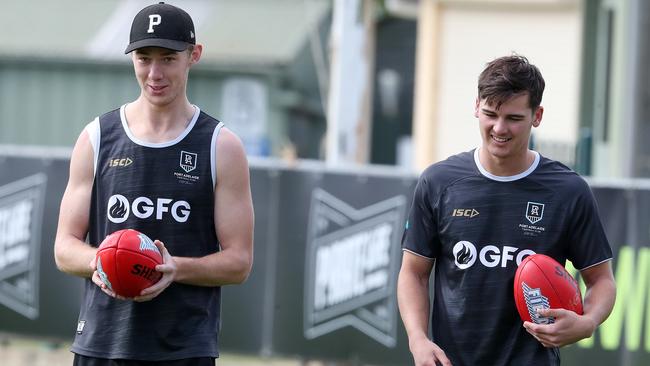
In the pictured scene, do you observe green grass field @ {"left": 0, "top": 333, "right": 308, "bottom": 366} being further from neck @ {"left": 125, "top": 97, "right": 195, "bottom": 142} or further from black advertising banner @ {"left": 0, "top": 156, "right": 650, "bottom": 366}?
neck @ {"left": 125, "top": 97, "right": 195, "bottom": 142}

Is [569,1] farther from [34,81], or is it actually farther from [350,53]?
[34,81]

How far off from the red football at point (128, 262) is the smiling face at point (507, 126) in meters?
1.42

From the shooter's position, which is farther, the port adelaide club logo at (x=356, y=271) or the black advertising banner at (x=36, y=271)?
the black advertising banner at (x=36, y=271)

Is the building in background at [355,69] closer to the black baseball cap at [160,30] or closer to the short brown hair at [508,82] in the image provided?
the black baseball cap at [160,30]

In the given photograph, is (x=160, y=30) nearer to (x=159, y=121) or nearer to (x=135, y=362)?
(x=159, y=121)

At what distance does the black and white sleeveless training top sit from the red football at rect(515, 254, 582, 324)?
4.32ft

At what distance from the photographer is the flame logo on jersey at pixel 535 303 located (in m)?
4.83

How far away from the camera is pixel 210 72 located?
24.8 m

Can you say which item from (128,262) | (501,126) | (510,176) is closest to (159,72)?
(128,262)

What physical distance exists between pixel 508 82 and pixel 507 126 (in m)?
0.18

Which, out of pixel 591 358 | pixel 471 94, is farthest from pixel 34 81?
pixel 591 358

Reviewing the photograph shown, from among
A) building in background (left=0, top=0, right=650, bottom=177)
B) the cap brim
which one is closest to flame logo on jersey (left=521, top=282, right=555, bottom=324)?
the cap brim

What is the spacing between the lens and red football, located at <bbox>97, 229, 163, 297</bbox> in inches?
188

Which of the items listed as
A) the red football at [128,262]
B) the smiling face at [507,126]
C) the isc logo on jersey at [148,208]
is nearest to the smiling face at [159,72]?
the isc logo on jersey at [148,208]
